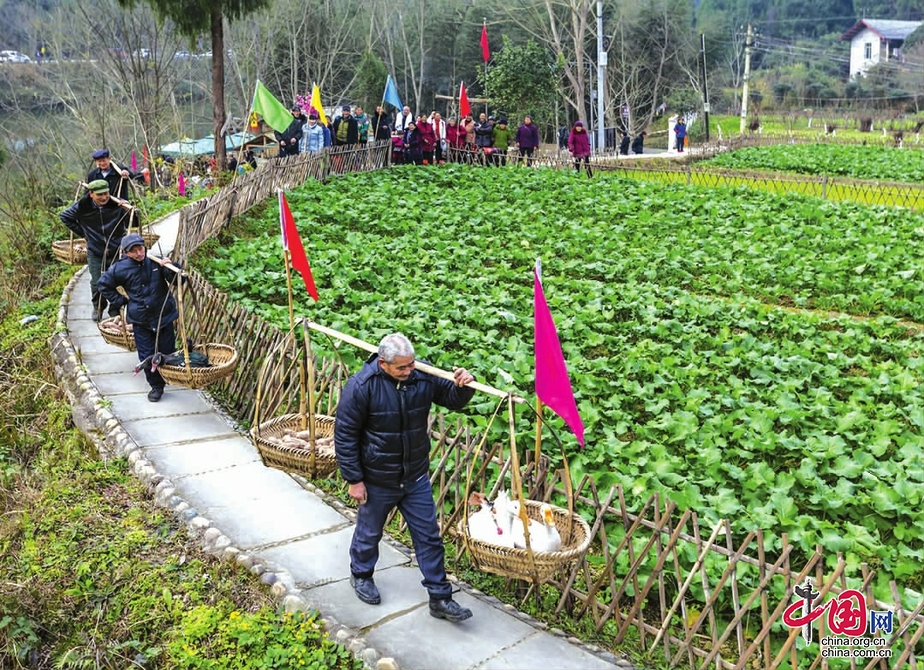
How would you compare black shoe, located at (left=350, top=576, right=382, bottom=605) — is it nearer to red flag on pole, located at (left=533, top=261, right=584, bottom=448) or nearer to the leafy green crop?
red flag on pole, located at (left=533, top=261, right=584, bottom=448)

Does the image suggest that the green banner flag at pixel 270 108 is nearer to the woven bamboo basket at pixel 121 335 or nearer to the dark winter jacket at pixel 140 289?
the woven bamboo basket at pixel 121 335

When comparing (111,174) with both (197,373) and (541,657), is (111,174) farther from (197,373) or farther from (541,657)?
(541,657)

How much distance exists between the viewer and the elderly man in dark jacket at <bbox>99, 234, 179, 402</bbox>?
7512mm

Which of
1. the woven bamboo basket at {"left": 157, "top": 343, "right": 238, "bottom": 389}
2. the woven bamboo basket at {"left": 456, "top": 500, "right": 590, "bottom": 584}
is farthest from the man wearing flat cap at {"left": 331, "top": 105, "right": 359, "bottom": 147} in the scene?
the woven bamboo basket at {"left": 456, "top": 500, "right": 590, "bottom": 584}

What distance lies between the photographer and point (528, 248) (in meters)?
13.4

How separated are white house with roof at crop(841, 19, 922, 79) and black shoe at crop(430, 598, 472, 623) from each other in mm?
80788

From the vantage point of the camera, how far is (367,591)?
16.0 ft

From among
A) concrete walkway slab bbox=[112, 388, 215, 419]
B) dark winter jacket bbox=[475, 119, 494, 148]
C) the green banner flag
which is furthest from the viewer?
dark winter jacket bbox=[475, 119, 494, 148]

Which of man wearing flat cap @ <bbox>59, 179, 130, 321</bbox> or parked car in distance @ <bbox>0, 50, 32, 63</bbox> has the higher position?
parked car in distance @ <bbox>0, 50, 32, 63</bbox>

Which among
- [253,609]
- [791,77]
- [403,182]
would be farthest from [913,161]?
[791,77]

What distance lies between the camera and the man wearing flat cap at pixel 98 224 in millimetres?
9047

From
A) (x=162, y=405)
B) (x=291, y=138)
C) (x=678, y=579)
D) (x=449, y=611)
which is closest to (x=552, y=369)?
(x=678, y=579)

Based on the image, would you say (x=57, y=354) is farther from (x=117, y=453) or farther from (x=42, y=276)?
(x=42, y=276)

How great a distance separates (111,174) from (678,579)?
307 inches
